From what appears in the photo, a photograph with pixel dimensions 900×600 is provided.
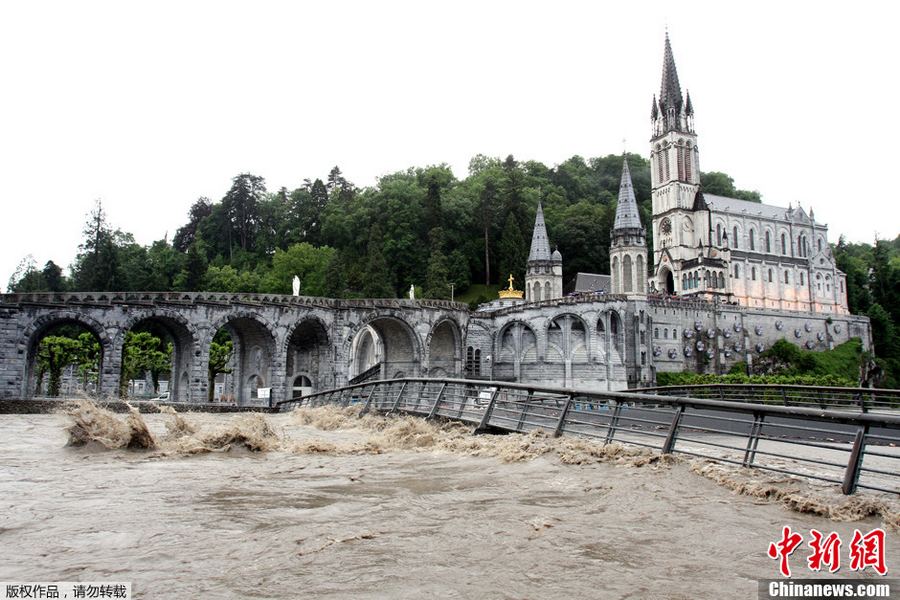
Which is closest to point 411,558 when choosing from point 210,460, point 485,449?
point 485,449

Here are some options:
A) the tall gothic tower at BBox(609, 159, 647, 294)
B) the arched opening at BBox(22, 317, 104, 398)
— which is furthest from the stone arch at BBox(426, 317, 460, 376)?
the arched opening at BBox(22, 317, 104, 398)

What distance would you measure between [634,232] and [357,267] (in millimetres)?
28127

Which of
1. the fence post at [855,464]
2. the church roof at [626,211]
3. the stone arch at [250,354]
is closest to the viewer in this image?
the fence post at [855,464]

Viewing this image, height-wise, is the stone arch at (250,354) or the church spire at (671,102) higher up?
the church spire at (671,102)

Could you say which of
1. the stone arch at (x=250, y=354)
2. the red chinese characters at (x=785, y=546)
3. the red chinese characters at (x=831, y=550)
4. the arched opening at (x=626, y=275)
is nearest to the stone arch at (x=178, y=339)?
the stone arch at (x=250, y=354)

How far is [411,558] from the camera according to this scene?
5094 mm

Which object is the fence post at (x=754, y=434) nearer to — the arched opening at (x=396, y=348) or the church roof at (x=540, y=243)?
the arched opening at (x=396, y=348)

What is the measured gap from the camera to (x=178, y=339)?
41.4 m

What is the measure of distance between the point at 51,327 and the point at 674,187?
215 ft

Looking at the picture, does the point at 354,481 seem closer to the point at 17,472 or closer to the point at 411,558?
the point at 411,558

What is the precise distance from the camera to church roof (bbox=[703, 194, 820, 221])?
7938 cm

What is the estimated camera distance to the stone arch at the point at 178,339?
3800 centimetres

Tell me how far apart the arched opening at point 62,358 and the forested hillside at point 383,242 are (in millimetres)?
8799

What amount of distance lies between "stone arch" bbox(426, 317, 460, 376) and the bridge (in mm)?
76
